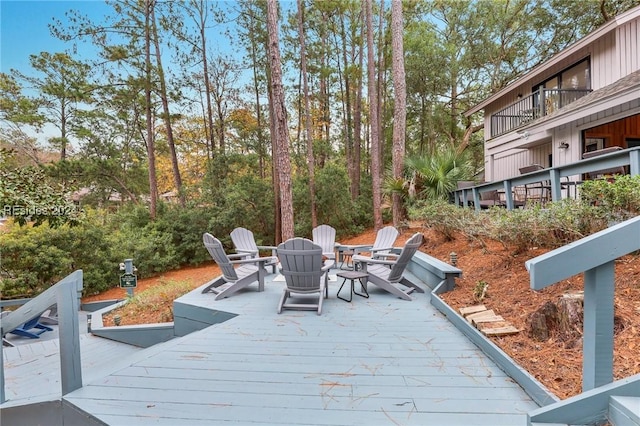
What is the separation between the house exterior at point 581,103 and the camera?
6762 millimetres

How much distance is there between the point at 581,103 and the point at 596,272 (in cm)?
788

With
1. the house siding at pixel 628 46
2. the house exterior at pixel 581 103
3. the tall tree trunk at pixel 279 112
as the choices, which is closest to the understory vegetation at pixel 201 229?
the tall tree trunk at pixel 279 112

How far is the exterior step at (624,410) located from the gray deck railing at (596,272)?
4.1 inches

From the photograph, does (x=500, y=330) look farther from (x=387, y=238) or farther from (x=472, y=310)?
(x=387, y=238)

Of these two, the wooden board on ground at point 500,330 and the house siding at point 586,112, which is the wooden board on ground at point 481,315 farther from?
the house siding at point 586,112

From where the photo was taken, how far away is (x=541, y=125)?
8320 millimetres

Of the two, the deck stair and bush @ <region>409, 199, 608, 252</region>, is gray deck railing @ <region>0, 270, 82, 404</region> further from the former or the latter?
bush @ <region>409, 199, 608, 252</region>

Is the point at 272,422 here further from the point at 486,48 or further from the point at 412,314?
the point at 486,48

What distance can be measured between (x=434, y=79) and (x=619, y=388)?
1747cm

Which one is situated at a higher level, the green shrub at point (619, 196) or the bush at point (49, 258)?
the green shrub at point (619, 196)

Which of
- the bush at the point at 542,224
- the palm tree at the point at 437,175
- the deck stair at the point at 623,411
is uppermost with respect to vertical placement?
the palm tree at the point at 437,175

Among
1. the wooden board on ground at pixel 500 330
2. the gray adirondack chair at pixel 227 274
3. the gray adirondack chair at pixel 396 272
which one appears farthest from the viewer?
the gray adirondack chair at pixel 227 274

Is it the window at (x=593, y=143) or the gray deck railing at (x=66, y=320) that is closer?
the gray deck railing at (x=66, y=320)

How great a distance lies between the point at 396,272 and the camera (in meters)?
4.57
